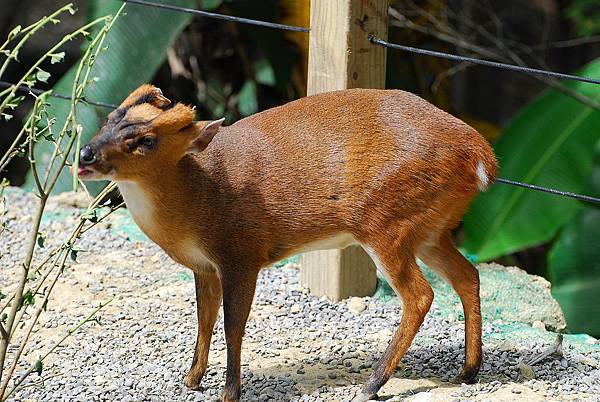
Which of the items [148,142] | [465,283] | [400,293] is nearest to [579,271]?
[465,283]

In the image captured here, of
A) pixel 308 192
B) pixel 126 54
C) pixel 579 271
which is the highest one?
pixel 308 192

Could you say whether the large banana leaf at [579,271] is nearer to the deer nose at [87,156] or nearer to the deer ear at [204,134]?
the deer ear at [204,134]

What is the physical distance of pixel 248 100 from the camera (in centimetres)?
792

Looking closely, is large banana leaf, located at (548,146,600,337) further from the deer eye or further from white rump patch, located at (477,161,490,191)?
the deer eye

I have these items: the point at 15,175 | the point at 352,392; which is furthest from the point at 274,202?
the point at 15,175

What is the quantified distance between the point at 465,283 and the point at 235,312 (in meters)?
0.85

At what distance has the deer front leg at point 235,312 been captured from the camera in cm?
322

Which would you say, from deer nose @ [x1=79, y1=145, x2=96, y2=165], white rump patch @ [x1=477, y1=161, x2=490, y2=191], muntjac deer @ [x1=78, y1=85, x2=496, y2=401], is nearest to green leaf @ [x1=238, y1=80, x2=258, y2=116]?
muntjac deer @ [x1=78, y1=85, x2=496, y2=401]

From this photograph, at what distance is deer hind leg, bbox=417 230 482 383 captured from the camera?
11.4 feet

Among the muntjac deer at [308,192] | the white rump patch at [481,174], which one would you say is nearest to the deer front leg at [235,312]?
the muntjac deer at [308,192]

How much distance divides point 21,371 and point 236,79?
4.90 m

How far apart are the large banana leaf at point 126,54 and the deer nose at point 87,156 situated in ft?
10.2

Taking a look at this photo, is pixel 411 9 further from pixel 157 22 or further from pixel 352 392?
pixel 352 392

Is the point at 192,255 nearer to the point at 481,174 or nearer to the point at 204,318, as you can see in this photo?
the point at 204,318
